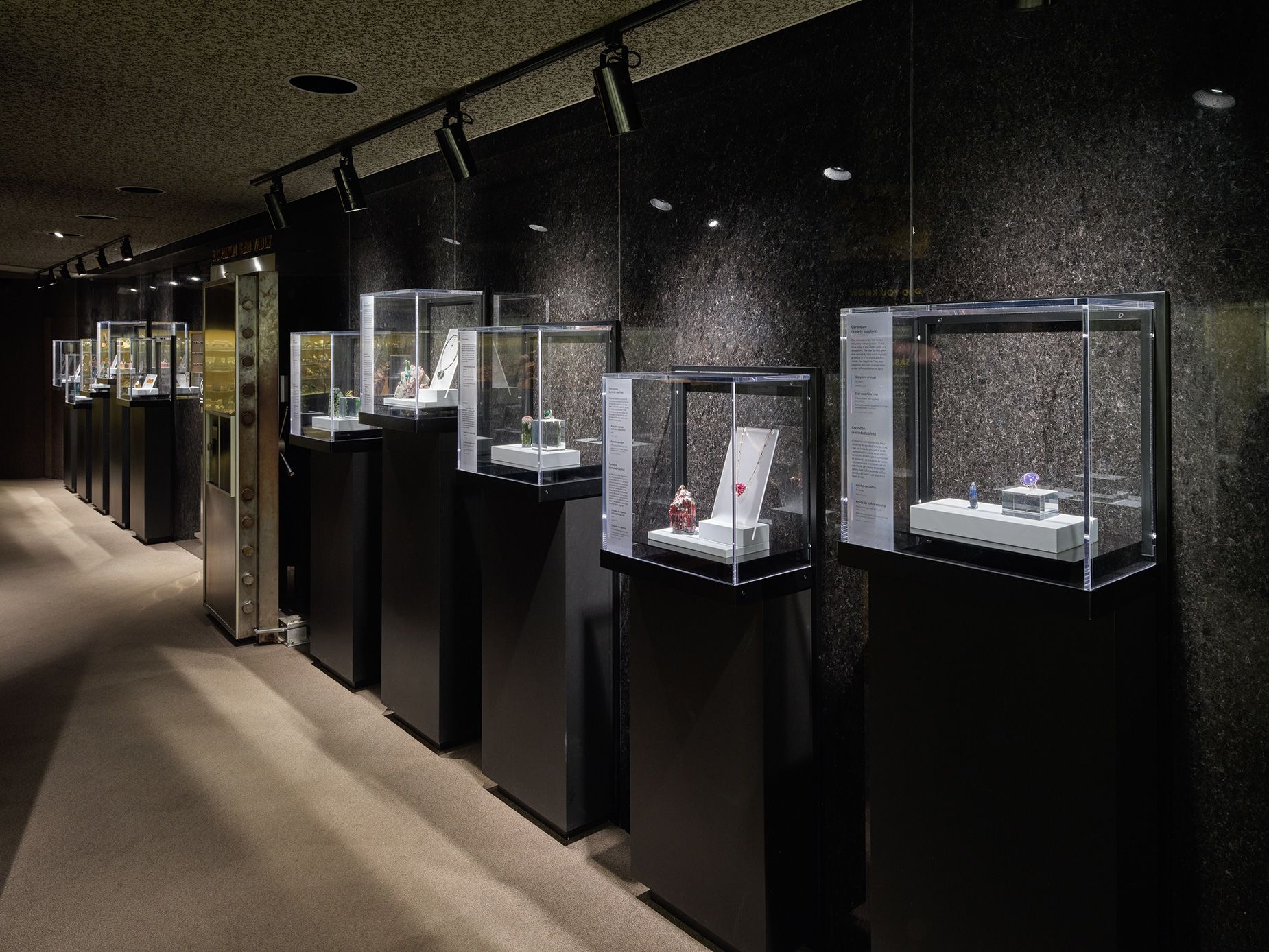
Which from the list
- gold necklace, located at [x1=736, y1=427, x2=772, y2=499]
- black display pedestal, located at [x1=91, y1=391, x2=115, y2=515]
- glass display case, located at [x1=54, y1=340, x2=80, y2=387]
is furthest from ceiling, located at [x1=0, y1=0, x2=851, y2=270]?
glass display case, located at [x1=54, y1=340, x2=80, y2=387]

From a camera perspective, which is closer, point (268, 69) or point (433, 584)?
point (268, 69)

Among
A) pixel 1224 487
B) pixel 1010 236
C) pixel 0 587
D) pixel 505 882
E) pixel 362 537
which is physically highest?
pixel 1010 236

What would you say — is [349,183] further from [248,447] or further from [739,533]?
[739,533]

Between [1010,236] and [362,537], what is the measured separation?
3.52 m

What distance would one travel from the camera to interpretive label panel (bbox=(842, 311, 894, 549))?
205cm

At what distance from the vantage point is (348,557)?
187 inches

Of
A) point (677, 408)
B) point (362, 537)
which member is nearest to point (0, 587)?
point (362, 537)

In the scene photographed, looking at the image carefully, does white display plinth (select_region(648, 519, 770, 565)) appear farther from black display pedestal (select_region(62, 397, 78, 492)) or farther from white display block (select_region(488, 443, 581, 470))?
black display pedestal (select_region(62, 397, 78, 492))

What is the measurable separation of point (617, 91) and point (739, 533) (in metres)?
1.46

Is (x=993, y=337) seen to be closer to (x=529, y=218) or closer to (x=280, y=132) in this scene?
(x=529, y=218)

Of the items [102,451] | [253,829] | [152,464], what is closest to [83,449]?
[102,451]

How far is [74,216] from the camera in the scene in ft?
23.0

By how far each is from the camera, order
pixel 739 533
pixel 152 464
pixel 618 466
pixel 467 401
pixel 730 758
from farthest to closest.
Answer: pixel 152 464 < pixel 467 401 < pixel 618 466 < pixel 730 758 < pixel 739 533

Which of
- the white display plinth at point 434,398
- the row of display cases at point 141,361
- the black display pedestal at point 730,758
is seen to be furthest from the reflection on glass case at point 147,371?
the black display pedestal at point 730,758
